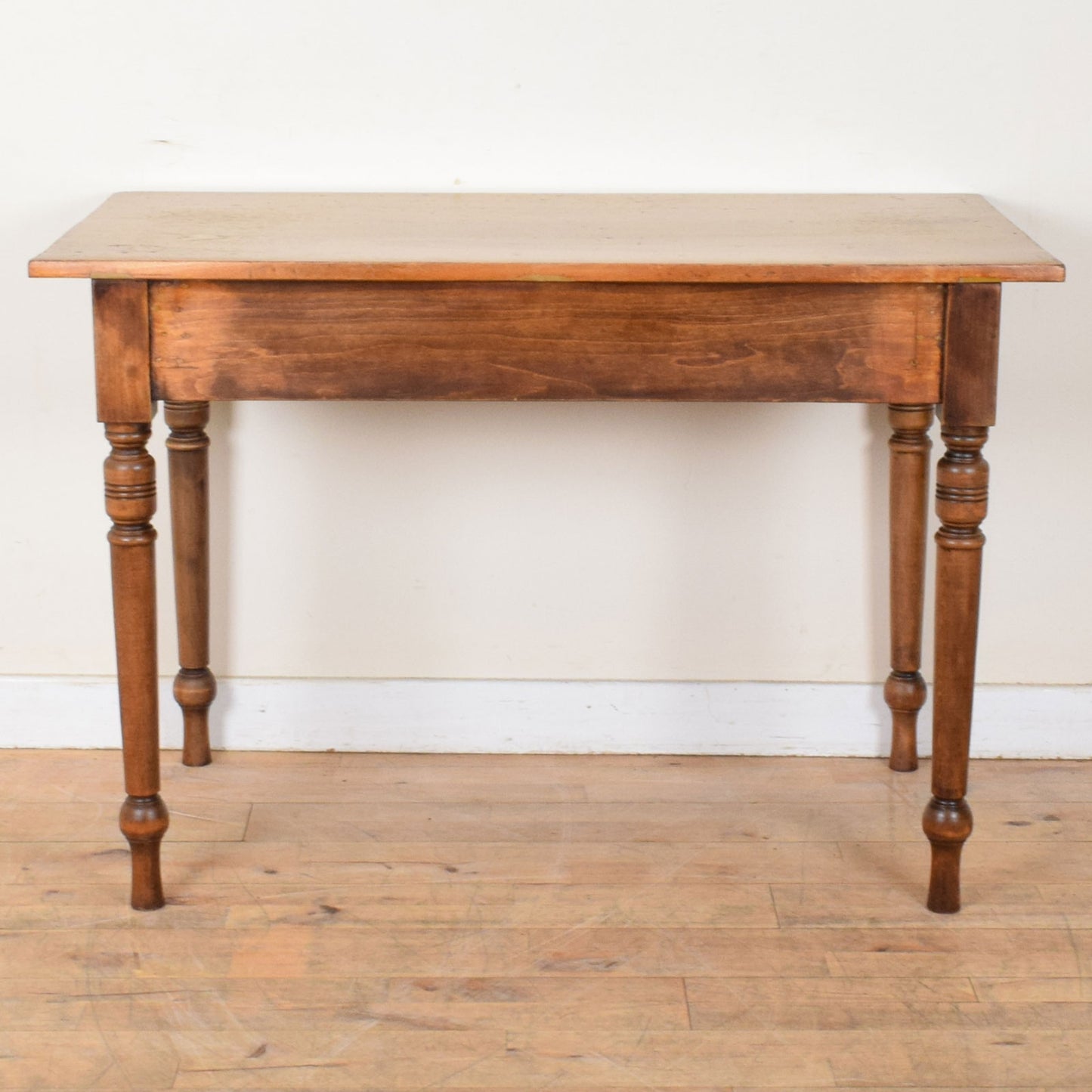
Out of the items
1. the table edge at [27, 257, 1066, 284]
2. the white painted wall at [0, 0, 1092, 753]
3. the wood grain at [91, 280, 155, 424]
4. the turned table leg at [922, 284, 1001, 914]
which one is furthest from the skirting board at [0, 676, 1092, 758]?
the table edge at [27, 257, 1066, 284]

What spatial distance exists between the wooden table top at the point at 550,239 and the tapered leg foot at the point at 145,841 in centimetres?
70

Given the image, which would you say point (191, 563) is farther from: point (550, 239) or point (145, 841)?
point (550, 239)

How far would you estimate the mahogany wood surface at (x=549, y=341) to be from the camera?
184cm

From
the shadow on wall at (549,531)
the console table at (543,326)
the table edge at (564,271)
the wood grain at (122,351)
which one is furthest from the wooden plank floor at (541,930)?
the table edge at (564,271)

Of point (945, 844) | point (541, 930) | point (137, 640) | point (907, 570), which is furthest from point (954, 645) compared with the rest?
point (137, 640)

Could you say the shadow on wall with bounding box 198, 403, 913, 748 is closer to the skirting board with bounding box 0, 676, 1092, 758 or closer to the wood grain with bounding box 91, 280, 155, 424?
the skirting board with bounding box 0, 676, 1092, 758

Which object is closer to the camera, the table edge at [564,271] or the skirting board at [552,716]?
the table edge at [564,271]

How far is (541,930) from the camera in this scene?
2.04m

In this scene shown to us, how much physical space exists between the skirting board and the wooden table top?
0.80 metres

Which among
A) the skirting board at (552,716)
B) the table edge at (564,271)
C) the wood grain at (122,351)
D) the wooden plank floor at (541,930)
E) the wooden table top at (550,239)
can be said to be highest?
the wooden table top at (550,239)

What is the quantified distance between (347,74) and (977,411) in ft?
3.55

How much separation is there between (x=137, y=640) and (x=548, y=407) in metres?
0.79

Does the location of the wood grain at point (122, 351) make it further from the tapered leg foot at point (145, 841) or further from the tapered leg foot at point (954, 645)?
the tapered leg foot at point (954, 645)

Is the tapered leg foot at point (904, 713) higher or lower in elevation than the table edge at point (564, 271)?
lower
